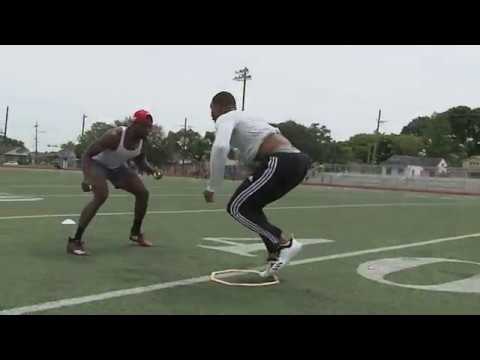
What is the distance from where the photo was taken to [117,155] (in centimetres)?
673

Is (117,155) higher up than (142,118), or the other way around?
(142,118)

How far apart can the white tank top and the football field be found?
3.33 feet

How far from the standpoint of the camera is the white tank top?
6.60 meters

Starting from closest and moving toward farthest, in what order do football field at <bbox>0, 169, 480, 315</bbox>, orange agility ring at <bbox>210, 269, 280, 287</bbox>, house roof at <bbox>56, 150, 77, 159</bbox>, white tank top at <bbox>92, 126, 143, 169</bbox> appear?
football field at <bbox>0, 169, 480, 315</bbox> < orange agility ring at <bbox>210, 269, 280, 287</bbox> < white tank top at <bbox>92, 126, 143, 169</bbox> < house roof at <bbox>56, 150, 77, 159</bbox>

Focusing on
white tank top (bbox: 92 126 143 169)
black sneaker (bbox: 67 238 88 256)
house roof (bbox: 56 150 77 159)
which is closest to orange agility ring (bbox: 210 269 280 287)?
black sneaker (bbox: 67 238 88 256)

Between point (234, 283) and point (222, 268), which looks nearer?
point (234, 283)

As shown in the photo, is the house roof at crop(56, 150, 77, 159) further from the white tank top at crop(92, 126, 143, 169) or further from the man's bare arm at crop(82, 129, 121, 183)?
the man's bare arm at crop(82, 129, 121, 183)

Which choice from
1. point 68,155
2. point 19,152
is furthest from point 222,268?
point 19,152

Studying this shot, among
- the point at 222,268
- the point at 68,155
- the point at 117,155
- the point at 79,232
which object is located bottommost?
the point at 68,155

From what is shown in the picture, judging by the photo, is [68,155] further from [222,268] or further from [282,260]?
[282,260]

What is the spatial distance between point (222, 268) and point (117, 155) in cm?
189

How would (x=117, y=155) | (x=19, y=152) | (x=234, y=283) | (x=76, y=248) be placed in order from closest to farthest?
1. (x=234, y=283)
2. (x=76, y=248)
3. (x=117, y=155)
4. (x=19, y=152)

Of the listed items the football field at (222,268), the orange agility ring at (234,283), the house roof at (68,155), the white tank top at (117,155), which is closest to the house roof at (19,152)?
the house roof at (68,155)

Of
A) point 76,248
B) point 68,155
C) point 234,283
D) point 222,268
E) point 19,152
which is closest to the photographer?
point 234,283
